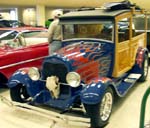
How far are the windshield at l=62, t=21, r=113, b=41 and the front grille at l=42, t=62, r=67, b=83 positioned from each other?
97cm

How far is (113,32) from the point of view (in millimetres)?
4477

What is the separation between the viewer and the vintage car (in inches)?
149

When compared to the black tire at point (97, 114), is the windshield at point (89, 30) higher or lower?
higher

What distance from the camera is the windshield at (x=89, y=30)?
455 centimetres

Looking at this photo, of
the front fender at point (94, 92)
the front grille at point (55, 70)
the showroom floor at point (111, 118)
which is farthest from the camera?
the front grille at point (55, 70)

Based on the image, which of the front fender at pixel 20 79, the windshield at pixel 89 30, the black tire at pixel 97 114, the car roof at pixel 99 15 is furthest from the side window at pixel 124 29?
the front fender at pixel 20 79

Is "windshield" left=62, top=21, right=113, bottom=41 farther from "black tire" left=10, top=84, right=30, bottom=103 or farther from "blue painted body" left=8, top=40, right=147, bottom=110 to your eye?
"black tire" left=10, top=84, right=30, bottom=103

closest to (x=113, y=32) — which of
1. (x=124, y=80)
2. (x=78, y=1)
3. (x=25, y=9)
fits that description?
(x=124, y=80)

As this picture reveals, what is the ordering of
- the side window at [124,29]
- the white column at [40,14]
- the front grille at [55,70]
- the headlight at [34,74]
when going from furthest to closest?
the white column at [40,14], the side window at [124,29], the headlight at [34,74], the front grille at [55,70]

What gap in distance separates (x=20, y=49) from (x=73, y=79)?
2436mm

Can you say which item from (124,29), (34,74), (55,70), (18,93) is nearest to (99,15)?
(124,29)

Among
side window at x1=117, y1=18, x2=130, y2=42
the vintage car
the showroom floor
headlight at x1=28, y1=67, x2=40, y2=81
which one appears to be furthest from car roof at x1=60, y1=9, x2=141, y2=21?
the showroom floor

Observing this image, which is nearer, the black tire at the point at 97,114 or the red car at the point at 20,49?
the black tire at the point at 97,114

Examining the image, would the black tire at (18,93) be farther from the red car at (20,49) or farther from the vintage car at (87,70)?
the red car at (20,49)
